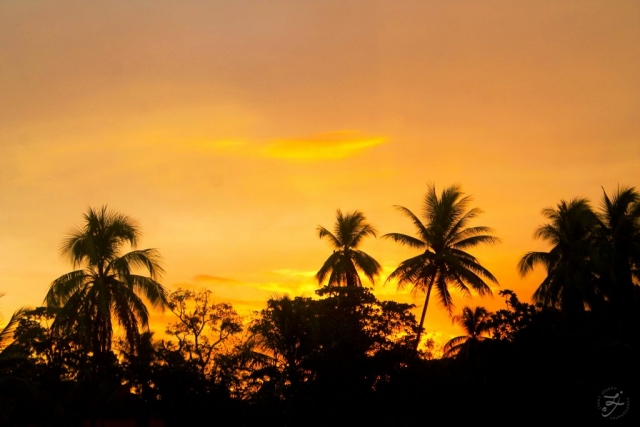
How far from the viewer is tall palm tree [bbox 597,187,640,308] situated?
32531 millimetres

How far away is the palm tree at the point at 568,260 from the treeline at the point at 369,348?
8 cm

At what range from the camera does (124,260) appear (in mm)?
29500

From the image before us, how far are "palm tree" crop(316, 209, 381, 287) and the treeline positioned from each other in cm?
592

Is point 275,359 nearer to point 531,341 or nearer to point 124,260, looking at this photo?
point 124,260

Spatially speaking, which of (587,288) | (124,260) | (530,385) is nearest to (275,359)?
(124,260)

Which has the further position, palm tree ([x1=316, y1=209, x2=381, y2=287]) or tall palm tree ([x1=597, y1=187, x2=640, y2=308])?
palm tree ([x1=316, y1=209, x2=381, y2=287])

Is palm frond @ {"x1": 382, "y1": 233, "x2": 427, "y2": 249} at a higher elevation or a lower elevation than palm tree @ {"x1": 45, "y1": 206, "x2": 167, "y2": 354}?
higher

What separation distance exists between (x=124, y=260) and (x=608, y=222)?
22.4 metres

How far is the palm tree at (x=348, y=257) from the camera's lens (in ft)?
144

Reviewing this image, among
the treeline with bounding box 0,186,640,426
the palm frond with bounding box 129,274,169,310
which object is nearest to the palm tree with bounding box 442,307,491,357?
the treeline with bounding box 0,186,640,426

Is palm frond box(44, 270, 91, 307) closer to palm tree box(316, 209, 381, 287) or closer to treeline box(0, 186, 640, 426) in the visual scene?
treeline box(0, 186, 640, 426)

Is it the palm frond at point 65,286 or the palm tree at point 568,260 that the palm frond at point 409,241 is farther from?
the palm frond at point 65,286

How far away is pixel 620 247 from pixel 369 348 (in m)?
12.5

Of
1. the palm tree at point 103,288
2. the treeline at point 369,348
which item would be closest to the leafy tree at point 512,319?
the treeline at point 369,348
